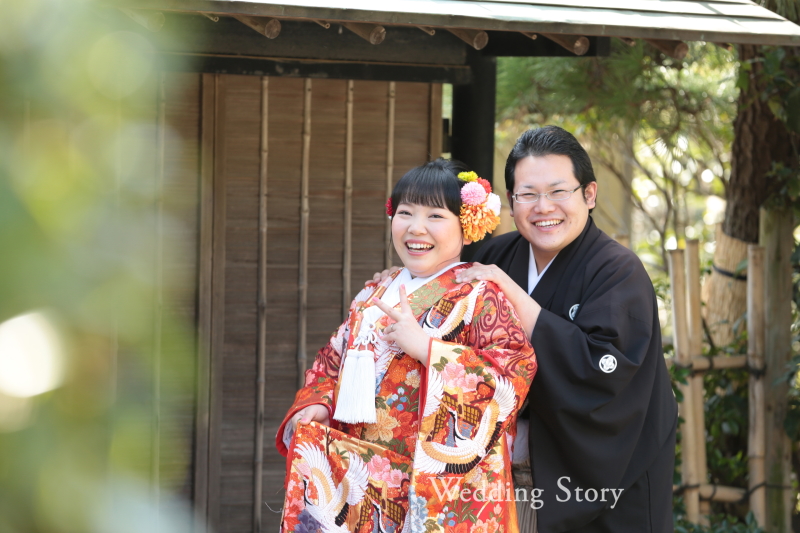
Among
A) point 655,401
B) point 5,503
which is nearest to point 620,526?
point 655,401

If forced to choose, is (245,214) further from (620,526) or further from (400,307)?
(620,526)

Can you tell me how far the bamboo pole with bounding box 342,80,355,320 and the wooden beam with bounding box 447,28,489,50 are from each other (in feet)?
2.80

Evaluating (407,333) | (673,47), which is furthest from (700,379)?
(407,333)

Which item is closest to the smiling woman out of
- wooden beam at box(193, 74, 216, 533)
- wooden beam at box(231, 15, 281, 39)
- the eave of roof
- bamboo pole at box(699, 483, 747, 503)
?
the eave of roof

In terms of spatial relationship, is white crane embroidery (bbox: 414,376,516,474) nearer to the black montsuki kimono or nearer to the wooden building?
the black montsuki kimono

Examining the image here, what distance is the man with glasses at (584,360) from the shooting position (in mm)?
2598

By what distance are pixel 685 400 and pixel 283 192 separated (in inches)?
99.9

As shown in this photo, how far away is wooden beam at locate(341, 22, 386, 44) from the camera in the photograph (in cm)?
300

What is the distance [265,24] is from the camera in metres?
2.98

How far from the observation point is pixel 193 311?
3.89 m

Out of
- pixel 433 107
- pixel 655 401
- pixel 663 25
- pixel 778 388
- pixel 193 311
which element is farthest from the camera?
pixel 778 388

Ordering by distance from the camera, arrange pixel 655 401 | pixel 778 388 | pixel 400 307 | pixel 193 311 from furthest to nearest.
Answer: pixel 778 388 → pixel 193 311 → pixel 655 401 → pixel 400 307

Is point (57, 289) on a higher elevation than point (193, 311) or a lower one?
higher

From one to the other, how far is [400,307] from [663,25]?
157cm
